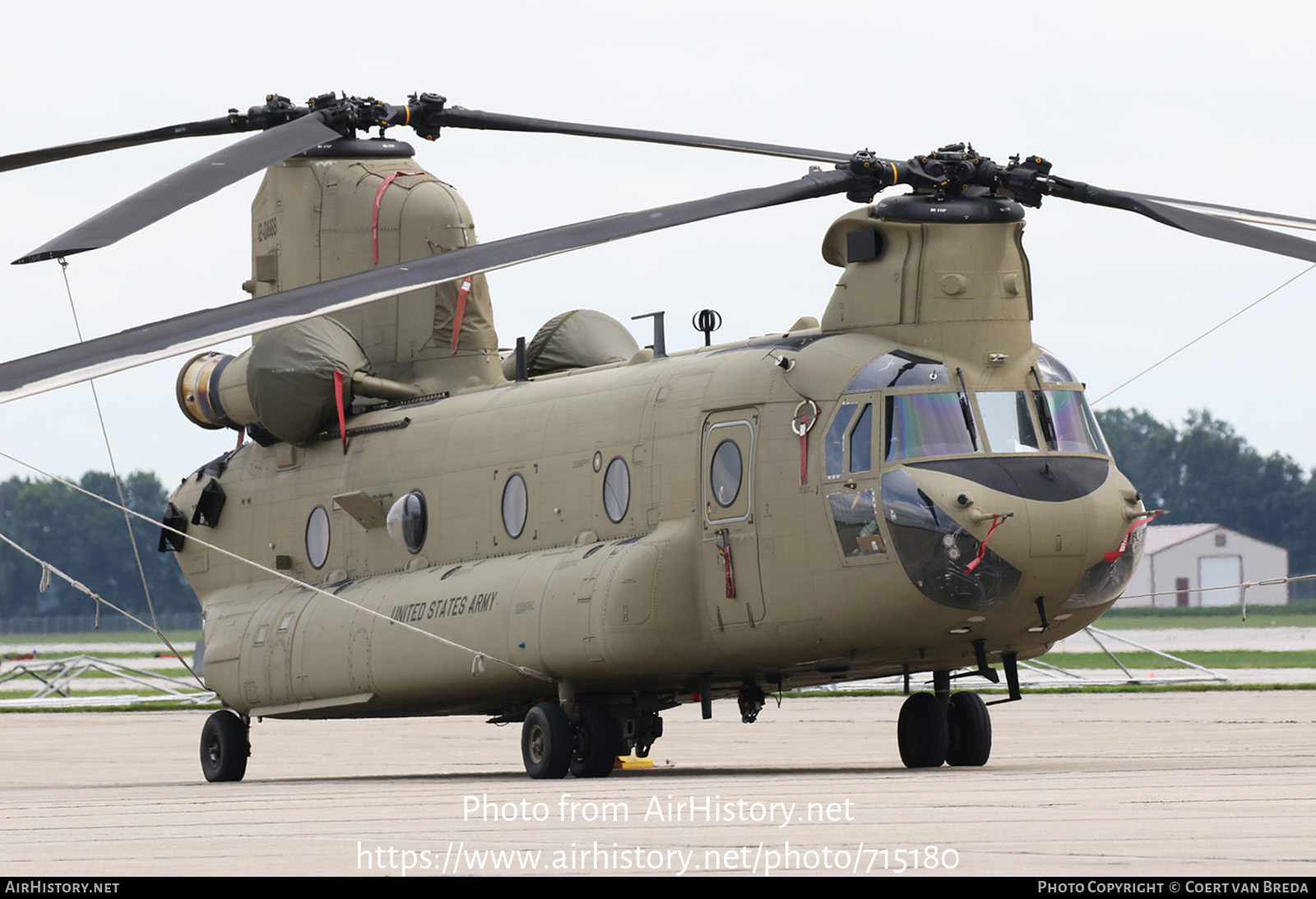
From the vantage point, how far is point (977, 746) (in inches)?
746

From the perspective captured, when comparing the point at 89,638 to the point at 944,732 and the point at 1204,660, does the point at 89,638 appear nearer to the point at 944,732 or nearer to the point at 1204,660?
the point at 1204,660

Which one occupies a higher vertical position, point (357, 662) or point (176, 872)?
point (357, 662)

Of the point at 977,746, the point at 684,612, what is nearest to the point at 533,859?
the point at 684,612

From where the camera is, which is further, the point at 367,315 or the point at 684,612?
the point at 367,315

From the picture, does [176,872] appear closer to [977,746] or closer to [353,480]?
[977,746]

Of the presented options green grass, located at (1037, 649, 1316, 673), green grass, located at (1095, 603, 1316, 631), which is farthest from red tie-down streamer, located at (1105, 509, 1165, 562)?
green grass, located at (1095, 603, 1316, 631)

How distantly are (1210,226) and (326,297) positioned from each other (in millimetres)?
8040

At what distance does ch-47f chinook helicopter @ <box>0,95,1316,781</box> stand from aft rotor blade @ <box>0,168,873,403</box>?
34 millimetres

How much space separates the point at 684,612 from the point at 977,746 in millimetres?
3033

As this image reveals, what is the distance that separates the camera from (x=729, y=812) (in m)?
12.6

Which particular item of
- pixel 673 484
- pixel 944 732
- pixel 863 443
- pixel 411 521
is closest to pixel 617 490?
pixel 673 484

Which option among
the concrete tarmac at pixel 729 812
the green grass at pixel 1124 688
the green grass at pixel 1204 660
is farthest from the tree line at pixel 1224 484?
the concrete tarmac at pixel 729 812
